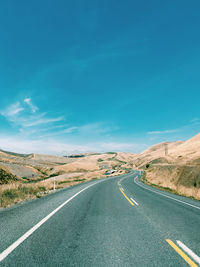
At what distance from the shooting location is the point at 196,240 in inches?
182

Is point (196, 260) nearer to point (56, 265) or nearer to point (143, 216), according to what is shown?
point (56, 265)

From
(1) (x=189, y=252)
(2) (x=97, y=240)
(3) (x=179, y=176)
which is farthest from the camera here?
(3) (x=179, y=176)

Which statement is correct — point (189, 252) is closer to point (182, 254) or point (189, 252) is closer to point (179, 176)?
point (182, 254)

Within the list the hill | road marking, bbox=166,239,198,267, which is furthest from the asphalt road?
the hill

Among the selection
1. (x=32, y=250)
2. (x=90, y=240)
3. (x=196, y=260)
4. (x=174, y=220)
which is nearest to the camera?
(x=196, y=260)

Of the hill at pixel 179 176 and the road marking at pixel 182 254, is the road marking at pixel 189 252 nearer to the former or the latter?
the road marking at pixel 182 254

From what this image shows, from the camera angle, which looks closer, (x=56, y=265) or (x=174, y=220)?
(x=56, y=265)

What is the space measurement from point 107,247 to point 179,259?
158 cm

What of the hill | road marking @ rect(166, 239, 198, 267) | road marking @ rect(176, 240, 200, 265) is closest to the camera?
→ road marking @ rect(166, 239, 198, 267)

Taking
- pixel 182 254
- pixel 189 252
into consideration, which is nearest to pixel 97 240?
pixel 182 254

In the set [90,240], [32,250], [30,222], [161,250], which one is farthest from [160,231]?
[30,222]

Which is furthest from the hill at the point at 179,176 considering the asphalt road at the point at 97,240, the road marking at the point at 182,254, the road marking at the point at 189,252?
the road marking at the point at 182,254

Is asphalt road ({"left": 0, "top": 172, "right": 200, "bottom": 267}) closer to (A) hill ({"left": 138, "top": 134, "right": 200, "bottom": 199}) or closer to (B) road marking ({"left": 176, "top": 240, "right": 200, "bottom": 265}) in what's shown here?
(B) road marking ({"left": 176, "top": 240, "right": 200, "bottom": 265})

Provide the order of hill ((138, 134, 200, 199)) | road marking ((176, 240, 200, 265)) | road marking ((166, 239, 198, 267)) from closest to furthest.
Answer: road marking ((166, 239, 198, 267)), road marking ((176, 240, 200, 265)), hill ((138, 134, 200, 199))
